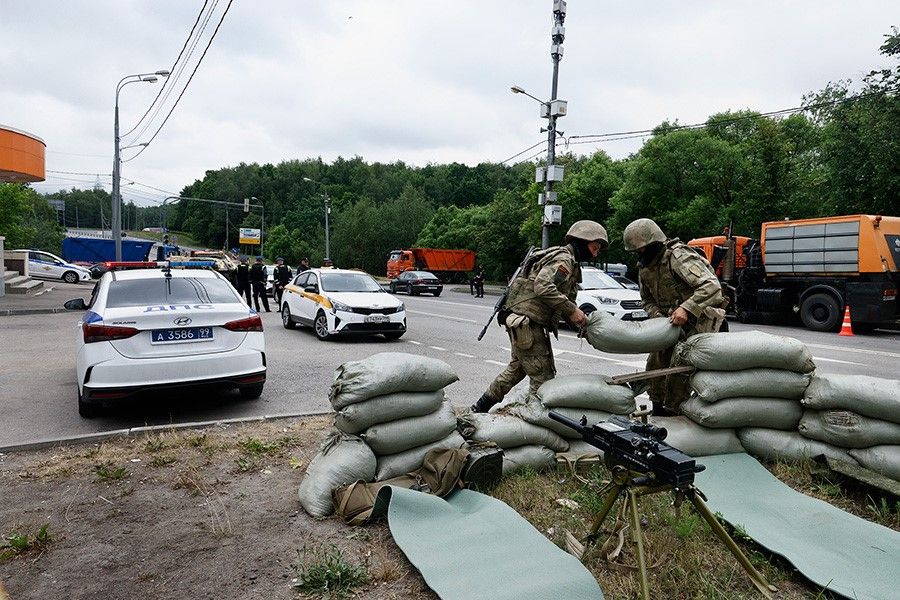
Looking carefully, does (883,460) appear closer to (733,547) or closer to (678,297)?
(678,297)

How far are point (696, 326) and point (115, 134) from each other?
82.5ft

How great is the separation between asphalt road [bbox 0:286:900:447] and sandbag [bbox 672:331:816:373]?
2866mm

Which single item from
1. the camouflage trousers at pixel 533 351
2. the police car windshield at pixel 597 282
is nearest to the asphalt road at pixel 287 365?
the police car windshield at pixel 597 282

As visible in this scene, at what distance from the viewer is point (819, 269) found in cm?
1456

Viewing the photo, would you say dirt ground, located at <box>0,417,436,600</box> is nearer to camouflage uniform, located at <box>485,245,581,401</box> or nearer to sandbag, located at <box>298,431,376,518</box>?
sandbag, located at <box>298,431,376,518</box>

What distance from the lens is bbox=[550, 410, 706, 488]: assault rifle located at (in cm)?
221

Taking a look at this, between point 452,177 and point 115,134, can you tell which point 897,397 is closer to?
point 115,134

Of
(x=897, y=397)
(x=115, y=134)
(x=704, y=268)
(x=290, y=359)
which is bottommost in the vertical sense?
(x=290, y=359)

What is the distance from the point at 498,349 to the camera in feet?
34.3

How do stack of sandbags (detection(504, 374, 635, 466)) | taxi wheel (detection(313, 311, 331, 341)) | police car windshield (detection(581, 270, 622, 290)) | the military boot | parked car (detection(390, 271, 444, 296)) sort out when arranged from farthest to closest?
parked car (detection(390, 271, 444, 296))
police car windshield (detection(581, 270, 622, 290))
taxi wheel (detection(313, 311, 331, 341))
the military boot
stack of sandbags (detection(504, 374, 635, 466))

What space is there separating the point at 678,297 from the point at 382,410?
255cm

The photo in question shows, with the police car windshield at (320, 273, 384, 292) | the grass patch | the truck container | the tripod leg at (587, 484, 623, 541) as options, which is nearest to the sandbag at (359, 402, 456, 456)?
the grass patch

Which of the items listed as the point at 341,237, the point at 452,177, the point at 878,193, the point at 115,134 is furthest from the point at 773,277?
the point at 452,177

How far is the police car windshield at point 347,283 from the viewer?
12.0 meters
